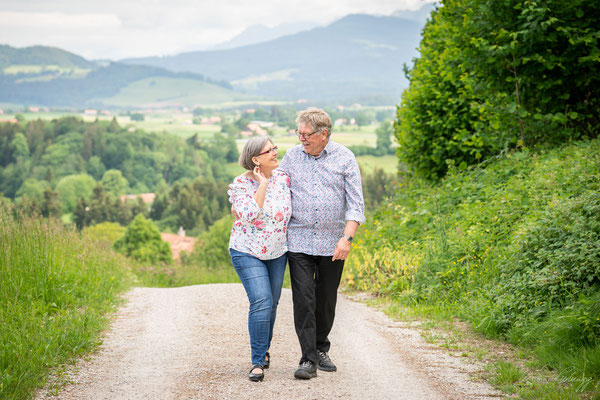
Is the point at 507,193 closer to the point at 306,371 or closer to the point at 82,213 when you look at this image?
the point at 306,371

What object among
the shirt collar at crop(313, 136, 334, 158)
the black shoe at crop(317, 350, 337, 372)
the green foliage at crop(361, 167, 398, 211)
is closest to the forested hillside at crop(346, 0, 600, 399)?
the black shoe at crop(317, 350, 337, 372)

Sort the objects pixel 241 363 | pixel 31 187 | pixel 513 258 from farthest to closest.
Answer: pixel 31 187 < pixel 513 258 < pixel 241 363

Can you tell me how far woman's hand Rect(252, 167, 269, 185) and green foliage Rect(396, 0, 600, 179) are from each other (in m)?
5.08

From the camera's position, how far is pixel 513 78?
8.97m

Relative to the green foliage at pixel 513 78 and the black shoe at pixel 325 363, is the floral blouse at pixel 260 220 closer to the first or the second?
the black shoe at pixel 325 363

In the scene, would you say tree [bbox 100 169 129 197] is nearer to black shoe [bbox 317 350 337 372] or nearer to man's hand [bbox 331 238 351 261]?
black shoe [bbox 317 350 337 372]

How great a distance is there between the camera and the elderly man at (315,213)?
189 inches

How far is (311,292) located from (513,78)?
5.60m

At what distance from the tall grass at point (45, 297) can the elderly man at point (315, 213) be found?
1.99m

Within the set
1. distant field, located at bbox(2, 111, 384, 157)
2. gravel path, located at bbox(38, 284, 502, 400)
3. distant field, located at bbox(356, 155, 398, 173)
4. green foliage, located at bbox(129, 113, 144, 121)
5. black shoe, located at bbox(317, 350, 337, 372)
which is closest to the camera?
gravel path, located at bbox(38, 284, 502, 400)

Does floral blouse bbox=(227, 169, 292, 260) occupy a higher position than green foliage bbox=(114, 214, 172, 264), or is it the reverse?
floral blouse bbox=(227, 169, 292, 260)

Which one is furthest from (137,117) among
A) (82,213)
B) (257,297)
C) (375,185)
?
(257,297)

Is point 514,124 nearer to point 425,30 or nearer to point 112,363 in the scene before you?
point 425,30

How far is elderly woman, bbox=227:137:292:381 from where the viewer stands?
4.72 metres
